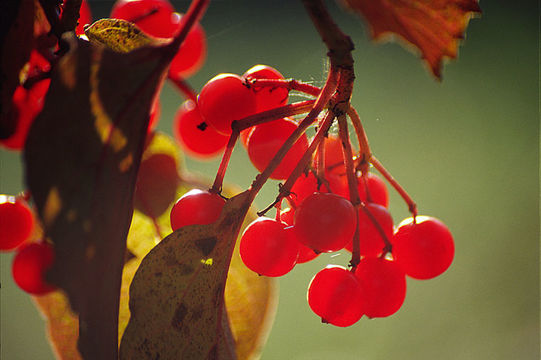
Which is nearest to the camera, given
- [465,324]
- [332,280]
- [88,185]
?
[88,185]

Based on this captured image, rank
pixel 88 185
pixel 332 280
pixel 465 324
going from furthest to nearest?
pixel 465 324
pixel 332 280
pixel 88 185

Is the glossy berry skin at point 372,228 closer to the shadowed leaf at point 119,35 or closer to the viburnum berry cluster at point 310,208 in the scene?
the viburnum berry cluster at point 310,208

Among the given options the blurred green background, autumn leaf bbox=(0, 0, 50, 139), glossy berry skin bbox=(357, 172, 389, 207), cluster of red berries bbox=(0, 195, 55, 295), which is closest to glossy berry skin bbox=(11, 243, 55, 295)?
cluster of red berries bbox=(0, 195, 55, 295)

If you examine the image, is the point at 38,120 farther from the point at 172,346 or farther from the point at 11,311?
the point at 11,311

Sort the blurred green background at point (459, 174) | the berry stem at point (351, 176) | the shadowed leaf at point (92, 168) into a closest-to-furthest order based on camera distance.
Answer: the shadowed leaf at point (92, 168) → the berry stem at point (351, 176) → the blurred green background at point (459, 174)

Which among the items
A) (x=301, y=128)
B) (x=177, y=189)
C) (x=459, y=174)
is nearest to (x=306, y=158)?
(x=301, y=128)

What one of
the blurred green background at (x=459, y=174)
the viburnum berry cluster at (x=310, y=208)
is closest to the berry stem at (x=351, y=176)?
the viburnum berry cluster at (x=310, y=208)

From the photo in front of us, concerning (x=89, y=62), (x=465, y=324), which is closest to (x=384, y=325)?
(x=465, y=324)
